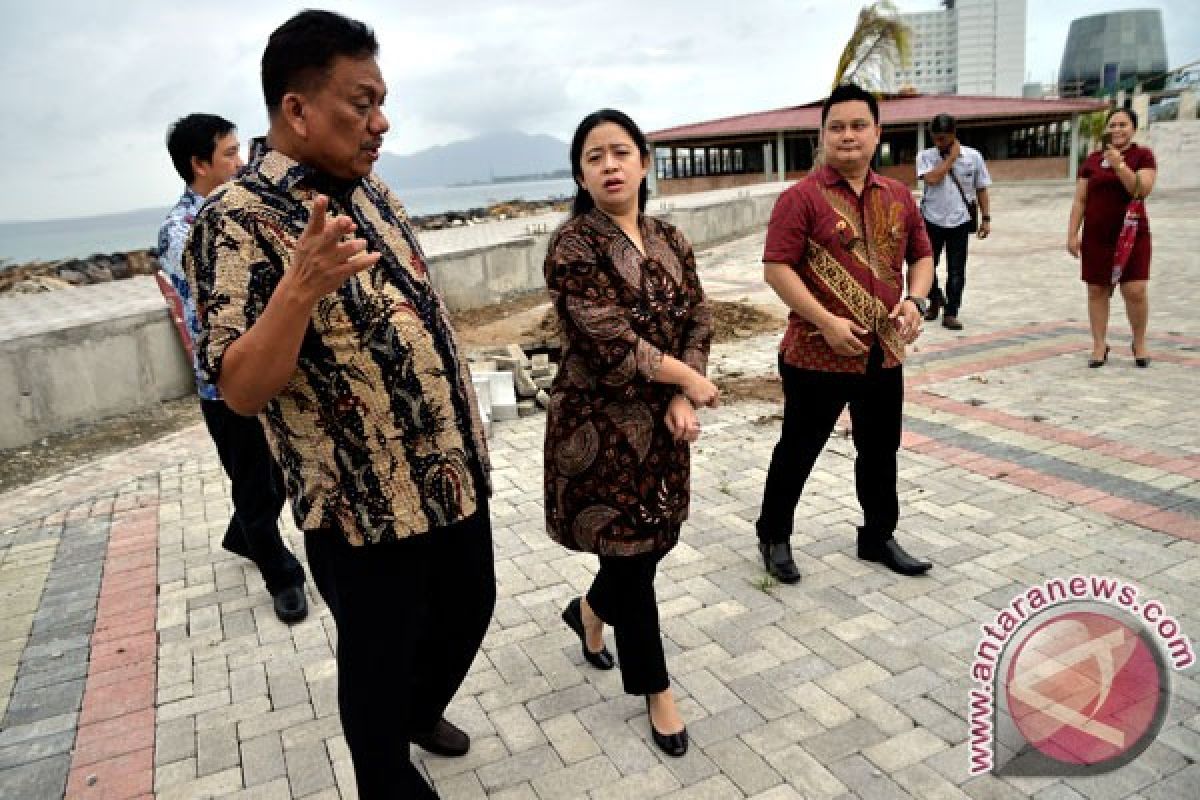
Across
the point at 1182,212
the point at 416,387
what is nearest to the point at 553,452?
the point at 416,387

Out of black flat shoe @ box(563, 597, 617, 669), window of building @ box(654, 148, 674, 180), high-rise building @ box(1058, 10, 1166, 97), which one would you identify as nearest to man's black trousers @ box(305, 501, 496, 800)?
black flat shoe @ box(563, 597, 617, 669)

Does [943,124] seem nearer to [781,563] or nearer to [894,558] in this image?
[894,558]

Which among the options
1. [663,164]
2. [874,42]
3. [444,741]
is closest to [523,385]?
[444,741]

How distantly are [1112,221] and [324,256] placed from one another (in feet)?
21.1

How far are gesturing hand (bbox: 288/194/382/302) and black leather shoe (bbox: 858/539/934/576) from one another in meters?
2.87

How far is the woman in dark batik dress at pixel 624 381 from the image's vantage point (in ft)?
7.90

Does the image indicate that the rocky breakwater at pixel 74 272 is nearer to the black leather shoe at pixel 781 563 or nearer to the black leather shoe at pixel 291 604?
the black leather shoe at pixel 291 604

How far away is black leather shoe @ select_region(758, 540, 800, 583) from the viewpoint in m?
3.63

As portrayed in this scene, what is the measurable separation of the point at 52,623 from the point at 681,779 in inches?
116

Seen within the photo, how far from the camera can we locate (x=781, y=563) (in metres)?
3.64

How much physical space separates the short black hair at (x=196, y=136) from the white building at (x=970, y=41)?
424 ft

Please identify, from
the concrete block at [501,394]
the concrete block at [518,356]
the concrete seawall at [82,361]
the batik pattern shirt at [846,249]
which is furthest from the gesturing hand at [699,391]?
the concrete block at [518,356]

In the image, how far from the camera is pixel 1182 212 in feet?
56.3

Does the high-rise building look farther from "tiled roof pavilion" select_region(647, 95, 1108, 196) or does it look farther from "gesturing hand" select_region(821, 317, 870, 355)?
"gesturing hand" select_region(821, 317, 870, 355)
